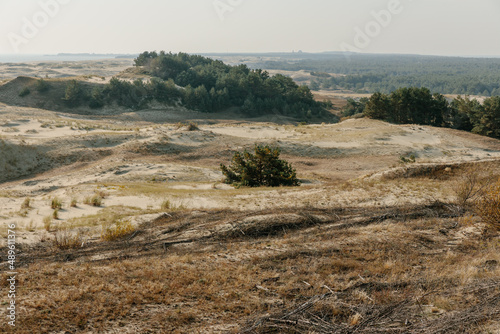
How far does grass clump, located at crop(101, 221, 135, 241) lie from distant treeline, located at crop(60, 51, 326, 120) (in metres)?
48.9

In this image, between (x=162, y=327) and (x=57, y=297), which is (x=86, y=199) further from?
(x=162, y=327)

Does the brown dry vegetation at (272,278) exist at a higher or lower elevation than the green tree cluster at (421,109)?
lower

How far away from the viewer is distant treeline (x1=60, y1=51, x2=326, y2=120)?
57000mm

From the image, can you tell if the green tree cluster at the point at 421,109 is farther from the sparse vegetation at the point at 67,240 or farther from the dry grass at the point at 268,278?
the sparse vegetation at the point at 67,240

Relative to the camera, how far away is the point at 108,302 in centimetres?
611

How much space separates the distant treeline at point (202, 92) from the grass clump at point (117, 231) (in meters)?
48.9

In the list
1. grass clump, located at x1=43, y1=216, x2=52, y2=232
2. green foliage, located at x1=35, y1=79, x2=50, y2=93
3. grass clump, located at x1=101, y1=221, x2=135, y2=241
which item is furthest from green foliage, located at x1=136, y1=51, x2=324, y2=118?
grass clump, located at x1=101, y1=221, x2=135, y2=241

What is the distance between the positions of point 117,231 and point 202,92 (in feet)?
185

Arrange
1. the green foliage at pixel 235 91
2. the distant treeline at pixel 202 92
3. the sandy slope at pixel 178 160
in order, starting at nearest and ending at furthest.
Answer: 1. the sandy slope at pixel 178 160
2. the distant treeline at pixel 202 92
3. the green foliage at pixel 235 91

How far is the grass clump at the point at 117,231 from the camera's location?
31.1 ft

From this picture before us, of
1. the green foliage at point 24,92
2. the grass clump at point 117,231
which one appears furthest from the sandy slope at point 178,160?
the green foliage at point 24,92

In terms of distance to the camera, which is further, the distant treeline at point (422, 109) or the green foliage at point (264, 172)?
the distant treeline at point (422, 109)

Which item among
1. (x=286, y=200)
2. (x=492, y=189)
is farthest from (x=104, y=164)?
(x=492, y=189)

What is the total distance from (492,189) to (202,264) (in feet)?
27.3
